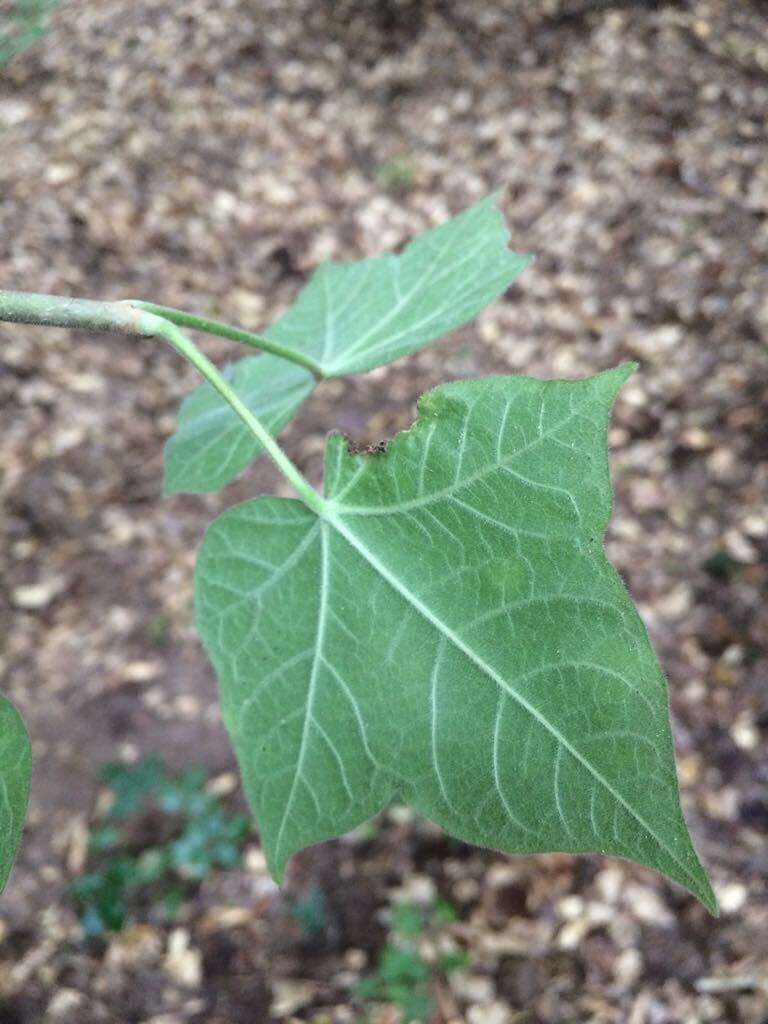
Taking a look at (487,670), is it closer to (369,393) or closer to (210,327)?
(210,327)

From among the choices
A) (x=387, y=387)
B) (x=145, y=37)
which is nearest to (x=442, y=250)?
(x=387, y=387)

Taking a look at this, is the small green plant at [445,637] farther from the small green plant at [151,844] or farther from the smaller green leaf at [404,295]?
the small green plant at [151,844]

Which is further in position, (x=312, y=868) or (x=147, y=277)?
(x=147, y=277)

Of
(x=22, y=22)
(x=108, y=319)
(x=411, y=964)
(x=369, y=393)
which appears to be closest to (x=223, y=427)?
(x=108, y=319)

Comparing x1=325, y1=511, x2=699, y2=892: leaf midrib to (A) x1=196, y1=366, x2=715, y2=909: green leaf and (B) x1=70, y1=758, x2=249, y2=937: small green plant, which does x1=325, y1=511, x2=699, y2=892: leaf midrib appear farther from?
(B) x1=70, y1=758, x2=249, y2=937: small green plant

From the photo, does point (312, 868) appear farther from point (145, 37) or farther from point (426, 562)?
point (145, 37)

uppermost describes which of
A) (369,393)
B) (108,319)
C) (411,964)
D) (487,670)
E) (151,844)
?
(108,319)
